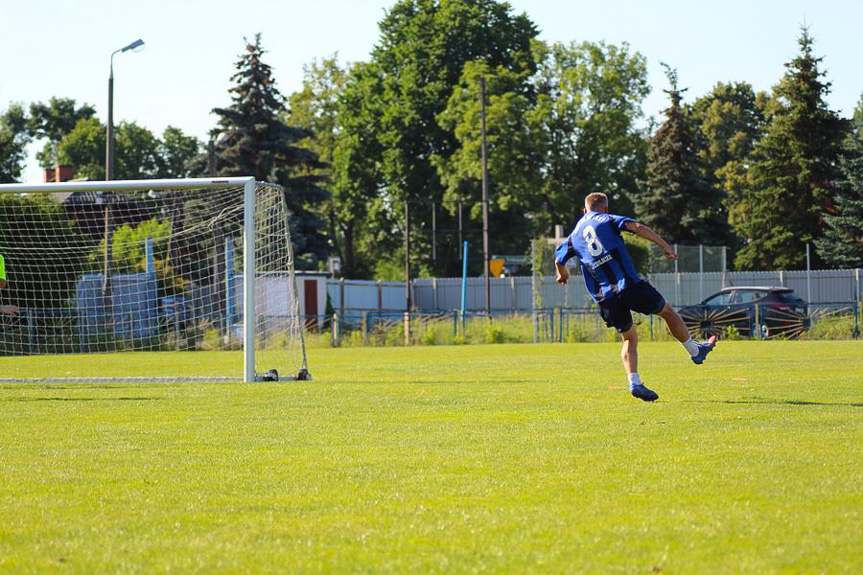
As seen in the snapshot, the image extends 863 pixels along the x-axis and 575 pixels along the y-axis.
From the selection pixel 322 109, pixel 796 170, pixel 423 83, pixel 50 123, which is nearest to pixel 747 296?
pixel 796 170

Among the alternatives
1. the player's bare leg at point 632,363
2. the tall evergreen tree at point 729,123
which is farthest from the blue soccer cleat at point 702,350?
the tall evergreen tree at point 729,123

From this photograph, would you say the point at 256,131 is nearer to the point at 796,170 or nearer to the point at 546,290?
the point at 546,290

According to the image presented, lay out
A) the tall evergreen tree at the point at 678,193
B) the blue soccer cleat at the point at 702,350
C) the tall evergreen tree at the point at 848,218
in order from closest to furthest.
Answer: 1. the blue soccer cleat at the point at 702,350
2. the tall evergreen tree at the point at 848,218
3. the tall evergreen tree at the point at 678,193

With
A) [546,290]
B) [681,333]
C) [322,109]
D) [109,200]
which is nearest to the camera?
[681,333]

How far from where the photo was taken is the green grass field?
4844mm

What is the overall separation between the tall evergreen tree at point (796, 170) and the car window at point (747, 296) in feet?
83.0

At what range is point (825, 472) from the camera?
662cm

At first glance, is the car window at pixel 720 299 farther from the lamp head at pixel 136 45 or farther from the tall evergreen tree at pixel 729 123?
the tall evergreen tree at pixel 729 123

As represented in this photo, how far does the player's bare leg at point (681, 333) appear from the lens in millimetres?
11484

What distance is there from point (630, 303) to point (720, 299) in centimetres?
2485

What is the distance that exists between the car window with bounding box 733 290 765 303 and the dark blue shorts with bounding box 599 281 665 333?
24030 mm

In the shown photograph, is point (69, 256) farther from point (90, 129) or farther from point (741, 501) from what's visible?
point (90, 129)

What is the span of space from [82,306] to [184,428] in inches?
854

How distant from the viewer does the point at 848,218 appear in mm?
55375
